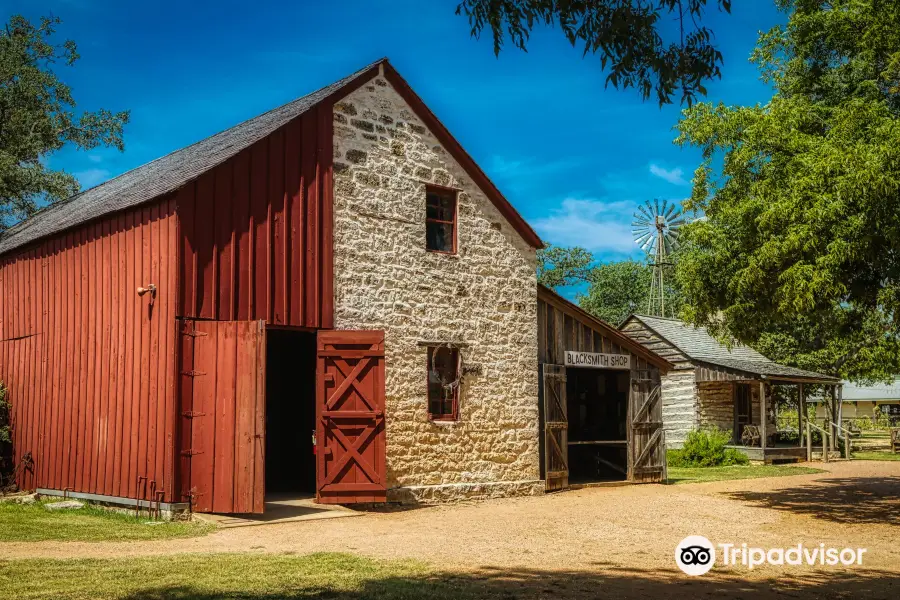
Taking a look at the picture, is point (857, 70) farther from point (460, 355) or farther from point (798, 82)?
point (460, 355)

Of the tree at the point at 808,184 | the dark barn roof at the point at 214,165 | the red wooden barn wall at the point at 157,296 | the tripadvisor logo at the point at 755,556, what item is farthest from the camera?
the dark barn roof at the point at 214,165

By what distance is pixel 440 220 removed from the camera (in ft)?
53.8

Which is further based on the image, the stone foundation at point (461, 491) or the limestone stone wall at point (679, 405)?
the limestone stone wall at point (679, 405)

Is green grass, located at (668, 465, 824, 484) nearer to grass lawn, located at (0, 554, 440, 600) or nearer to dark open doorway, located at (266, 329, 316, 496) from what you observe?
dark open doorway, located at (266, 329, 316, 496)

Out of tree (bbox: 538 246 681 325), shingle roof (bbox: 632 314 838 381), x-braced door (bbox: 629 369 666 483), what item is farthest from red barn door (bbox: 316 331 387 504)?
tree (bbox: 538 246 681 325)

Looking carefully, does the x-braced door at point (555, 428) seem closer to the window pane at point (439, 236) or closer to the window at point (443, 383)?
the window at point (443, 383)

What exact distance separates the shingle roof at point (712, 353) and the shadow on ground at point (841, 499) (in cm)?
736

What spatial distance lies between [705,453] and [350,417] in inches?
591

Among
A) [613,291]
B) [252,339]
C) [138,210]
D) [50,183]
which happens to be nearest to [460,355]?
[252,339]

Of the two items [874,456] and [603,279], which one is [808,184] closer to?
[874,456]

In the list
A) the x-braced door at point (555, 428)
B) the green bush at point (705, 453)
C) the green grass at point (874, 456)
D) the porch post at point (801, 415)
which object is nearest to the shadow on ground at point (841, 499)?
the x-braced door at point (555, 428)

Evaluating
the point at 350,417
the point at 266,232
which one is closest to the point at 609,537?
the point at 350,417

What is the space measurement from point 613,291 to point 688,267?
154 ft

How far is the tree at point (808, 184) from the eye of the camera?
11.8 metres
